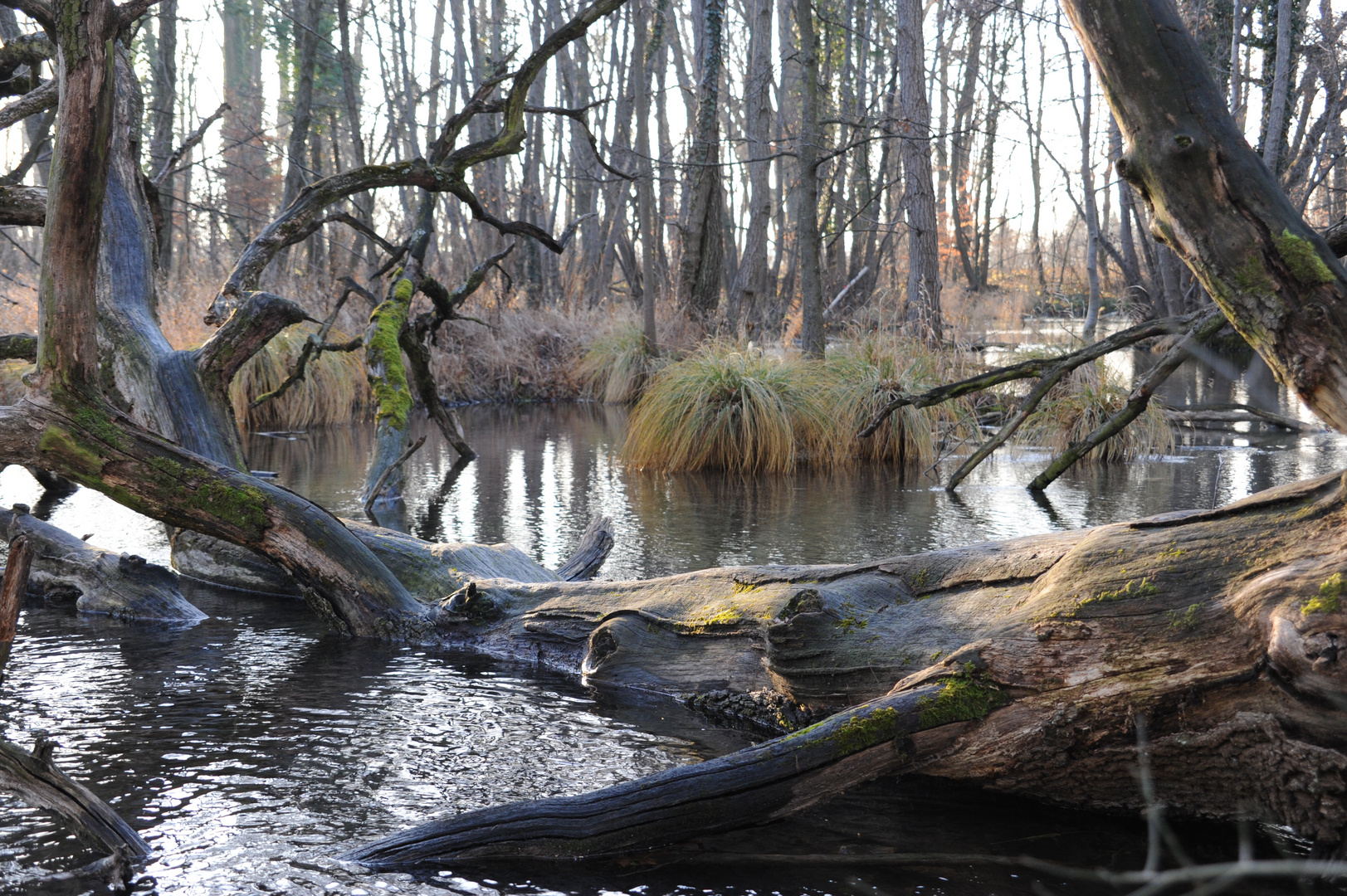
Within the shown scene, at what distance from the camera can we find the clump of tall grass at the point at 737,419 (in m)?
9.12

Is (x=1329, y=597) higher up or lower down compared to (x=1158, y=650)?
higher up

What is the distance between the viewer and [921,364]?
31.6ft

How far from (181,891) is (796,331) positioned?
48.0 ft

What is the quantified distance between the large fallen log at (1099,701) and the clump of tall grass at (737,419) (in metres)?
6.10

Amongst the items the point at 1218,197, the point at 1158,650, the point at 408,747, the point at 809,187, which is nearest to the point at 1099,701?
the point at 1158,650

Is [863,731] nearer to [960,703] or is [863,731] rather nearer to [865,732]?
[865,732]

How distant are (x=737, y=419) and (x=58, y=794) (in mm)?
7405

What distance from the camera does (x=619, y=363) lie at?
599 inches

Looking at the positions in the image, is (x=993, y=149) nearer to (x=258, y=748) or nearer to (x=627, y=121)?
(x=627, y=121)

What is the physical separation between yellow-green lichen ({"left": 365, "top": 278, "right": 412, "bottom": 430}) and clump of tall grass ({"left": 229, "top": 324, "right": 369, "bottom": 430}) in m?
4.37

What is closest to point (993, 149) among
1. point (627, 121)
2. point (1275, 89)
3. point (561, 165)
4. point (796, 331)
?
point (561, 165)

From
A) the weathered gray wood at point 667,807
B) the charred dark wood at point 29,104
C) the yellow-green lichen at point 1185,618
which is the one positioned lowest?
the weathered gray wood at point 667,807

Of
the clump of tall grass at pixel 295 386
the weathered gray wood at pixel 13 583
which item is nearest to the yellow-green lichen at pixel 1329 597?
the weathered gray wood at pixel 13 583

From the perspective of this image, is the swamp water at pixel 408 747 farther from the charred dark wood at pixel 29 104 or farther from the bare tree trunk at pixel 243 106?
the bare tree trunk at pixel 243 106
